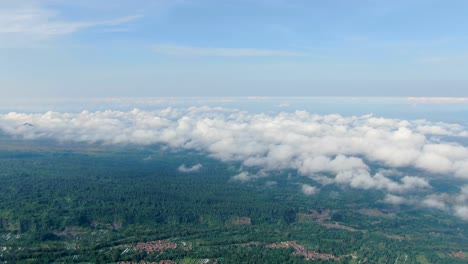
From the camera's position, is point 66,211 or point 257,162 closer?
point 66,211

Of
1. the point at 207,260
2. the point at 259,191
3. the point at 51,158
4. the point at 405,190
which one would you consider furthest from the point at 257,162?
the point at 207,260

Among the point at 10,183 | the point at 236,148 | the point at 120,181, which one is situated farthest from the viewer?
the point at 236,148

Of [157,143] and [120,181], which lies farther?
[157,143]

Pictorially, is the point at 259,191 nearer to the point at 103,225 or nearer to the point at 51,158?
the point at 103,225

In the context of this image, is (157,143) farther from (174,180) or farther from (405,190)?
(405,190)

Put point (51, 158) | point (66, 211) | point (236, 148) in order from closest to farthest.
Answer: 1. point (66, 211)
2. point (51, 158)
3. point (236, 148)

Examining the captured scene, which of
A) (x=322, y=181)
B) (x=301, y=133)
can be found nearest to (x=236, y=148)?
(x=301, y=133)
